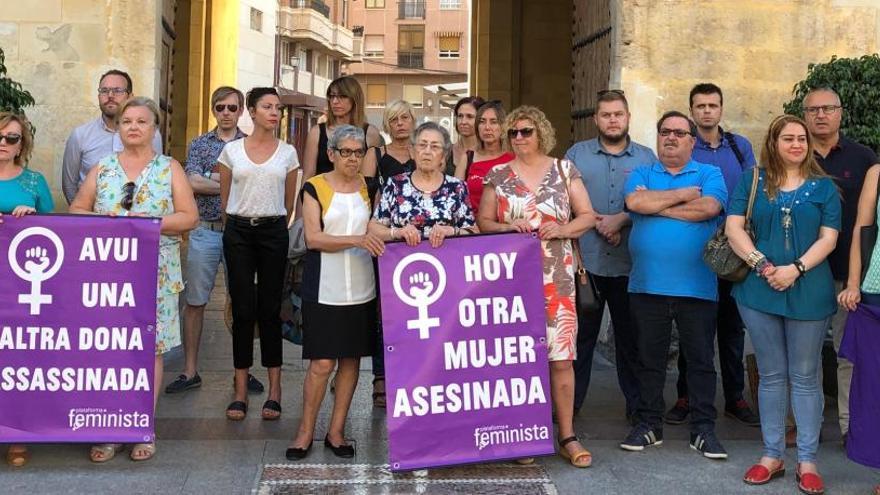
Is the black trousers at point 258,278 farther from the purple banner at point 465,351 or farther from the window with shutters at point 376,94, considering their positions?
the window with shutters at point 376,94

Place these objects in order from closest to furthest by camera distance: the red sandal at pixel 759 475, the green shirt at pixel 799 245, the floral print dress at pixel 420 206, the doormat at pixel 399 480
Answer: the doormat at pixel 399 480 → the green shirt at pixel 799 245 → the red sandal at pixel 759 475 → the floral print dress at pixel 420 206

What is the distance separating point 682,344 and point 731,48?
10.9 ft

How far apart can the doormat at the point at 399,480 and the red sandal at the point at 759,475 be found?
976 millimetres

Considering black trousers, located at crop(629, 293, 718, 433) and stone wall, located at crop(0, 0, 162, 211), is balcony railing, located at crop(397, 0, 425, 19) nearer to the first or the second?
stone wall, located at crop(0, 0, 162, 211)

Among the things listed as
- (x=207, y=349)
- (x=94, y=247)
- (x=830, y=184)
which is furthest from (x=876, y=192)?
(x=207, y=349)

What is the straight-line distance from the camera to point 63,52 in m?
7.84

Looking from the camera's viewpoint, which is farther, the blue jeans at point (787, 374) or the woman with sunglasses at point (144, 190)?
the woman with sunglasses at point (144, 190)

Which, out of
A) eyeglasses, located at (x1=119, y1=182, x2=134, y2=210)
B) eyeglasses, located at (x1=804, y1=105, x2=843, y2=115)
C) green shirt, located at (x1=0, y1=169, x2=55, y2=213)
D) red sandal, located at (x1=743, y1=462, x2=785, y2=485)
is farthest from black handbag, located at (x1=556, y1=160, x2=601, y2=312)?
green shirt, located at (x1=0, y1=169, x2=55, y2=213)

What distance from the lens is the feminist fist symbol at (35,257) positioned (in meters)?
5.31

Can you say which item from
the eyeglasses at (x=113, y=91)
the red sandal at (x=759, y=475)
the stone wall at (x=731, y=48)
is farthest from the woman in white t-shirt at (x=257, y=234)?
the stone wall at (x=731, y=48)

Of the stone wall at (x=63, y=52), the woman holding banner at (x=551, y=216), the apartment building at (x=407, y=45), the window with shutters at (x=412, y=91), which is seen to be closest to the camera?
the woman holding banner at (x=551, y=216)

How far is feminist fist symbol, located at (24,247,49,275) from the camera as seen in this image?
531 cm

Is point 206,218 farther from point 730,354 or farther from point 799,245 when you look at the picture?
point 799,245

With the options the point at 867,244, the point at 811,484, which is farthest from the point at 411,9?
the point at 811,484
